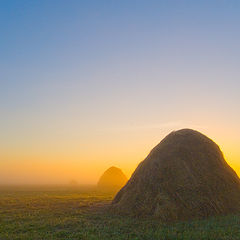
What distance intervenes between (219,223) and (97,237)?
847cm

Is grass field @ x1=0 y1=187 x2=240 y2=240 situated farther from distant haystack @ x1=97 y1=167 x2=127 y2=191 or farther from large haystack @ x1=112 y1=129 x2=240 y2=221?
distant haystack @ x1=97 y1=167 x2=127 y2=191

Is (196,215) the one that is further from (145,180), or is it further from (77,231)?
(77,231)

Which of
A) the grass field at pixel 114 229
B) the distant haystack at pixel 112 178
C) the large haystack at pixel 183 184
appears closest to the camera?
the grass field at pixel 114 229

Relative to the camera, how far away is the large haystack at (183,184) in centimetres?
1941

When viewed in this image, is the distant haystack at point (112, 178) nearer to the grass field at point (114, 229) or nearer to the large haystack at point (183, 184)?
the large haystack at point (183, 184)

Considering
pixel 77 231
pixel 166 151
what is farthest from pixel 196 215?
pixel 77 231

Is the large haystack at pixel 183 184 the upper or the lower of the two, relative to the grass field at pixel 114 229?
upper

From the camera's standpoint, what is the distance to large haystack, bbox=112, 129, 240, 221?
1941cm

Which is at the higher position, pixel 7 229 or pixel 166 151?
pixel 166 151

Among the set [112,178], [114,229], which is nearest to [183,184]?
[114,229]

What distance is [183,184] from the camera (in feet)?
68.8

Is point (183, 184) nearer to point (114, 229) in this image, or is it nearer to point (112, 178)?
point (114, 229)

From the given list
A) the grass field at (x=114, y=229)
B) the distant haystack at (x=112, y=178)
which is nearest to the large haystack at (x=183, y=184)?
the grass field at (x=114, y=229)

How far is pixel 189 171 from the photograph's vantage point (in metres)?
22.3
